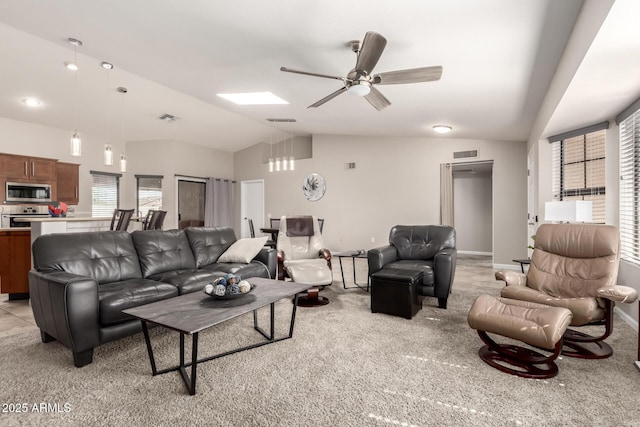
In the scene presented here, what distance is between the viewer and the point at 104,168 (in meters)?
7.38

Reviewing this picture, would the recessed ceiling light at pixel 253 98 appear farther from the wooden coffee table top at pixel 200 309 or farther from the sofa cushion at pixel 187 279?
the wooden coffee table top at pixel 200 309

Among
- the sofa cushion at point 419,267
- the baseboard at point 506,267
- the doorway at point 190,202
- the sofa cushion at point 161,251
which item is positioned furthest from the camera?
the doorway at point 190,202

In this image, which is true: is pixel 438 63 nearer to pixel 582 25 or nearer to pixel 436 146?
pixel 582 25

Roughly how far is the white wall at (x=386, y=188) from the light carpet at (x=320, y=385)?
11.4 ft

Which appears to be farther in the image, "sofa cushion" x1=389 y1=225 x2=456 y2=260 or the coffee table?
"sofa cushion" x1=389 y1=225 x2=456 y2=260

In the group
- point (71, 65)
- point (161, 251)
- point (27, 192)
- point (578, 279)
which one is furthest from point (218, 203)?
point (578, 279)

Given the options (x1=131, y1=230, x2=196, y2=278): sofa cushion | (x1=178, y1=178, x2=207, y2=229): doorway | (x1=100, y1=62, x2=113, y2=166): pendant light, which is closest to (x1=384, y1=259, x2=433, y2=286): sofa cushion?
(x1=131, y1=230, x2=196, y2=278): sofa cushion

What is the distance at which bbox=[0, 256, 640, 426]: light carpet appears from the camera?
5.63 feet

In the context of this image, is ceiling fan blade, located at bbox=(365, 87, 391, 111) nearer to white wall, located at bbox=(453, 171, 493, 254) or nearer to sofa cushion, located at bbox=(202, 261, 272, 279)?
sofa cushion, located at bbox=(202, 261, 272, 279)

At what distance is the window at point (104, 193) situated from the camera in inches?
285

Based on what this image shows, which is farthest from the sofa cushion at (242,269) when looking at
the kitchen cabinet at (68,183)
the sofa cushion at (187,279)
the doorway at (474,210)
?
the doorway at (474,210)

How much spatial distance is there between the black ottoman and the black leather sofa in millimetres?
1346

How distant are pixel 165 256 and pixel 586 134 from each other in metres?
5.08

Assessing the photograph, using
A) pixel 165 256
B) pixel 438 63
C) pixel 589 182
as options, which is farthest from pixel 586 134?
pixel 165 256
